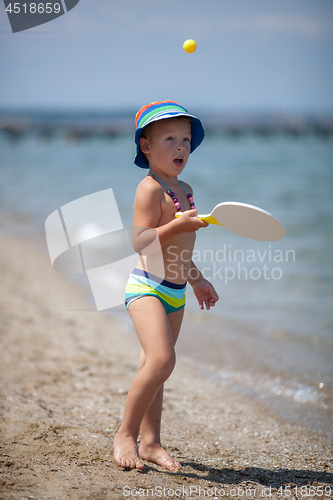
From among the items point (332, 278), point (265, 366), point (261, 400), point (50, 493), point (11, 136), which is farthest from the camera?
point (11, 136)

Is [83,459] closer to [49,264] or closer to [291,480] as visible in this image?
[291,480]

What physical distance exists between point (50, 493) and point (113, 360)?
1.68 m

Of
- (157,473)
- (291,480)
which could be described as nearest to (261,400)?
(291,480)

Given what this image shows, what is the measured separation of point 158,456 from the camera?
2.00 metres

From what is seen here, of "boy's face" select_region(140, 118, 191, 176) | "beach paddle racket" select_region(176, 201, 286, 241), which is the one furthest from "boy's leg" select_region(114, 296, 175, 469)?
"boy's face" select_region(140, 118, 191, 176)

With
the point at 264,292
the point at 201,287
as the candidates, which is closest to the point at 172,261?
the point at 201,287

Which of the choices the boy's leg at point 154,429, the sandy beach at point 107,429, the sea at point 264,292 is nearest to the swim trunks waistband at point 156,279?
the boy's leg at point 154,429

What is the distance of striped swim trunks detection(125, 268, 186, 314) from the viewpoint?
6.33 feet

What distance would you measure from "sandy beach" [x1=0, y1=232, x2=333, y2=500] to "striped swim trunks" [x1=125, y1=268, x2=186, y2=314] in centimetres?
71

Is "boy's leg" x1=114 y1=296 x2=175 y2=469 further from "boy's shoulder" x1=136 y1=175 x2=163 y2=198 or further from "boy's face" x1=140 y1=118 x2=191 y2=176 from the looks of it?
"boy's face" x1=140 y1=118 x2=191 y2=176

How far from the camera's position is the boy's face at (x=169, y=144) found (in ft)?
6.37

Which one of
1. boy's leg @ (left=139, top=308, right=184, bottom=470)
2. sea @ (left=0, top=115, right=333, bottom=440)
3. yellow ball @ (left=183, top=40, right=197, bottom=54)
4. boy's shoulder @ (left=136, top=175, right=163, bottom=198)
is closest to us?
boy's shoulder @ (left=136, top=175, right=163, bottom=198)

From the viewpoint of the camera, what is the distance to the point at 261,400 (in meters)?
2.88

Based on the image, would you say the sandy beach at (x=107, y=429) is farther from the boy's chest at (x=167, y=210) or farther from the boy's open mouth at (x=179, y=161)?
the boy's open mouth at (x=179, y=161)
